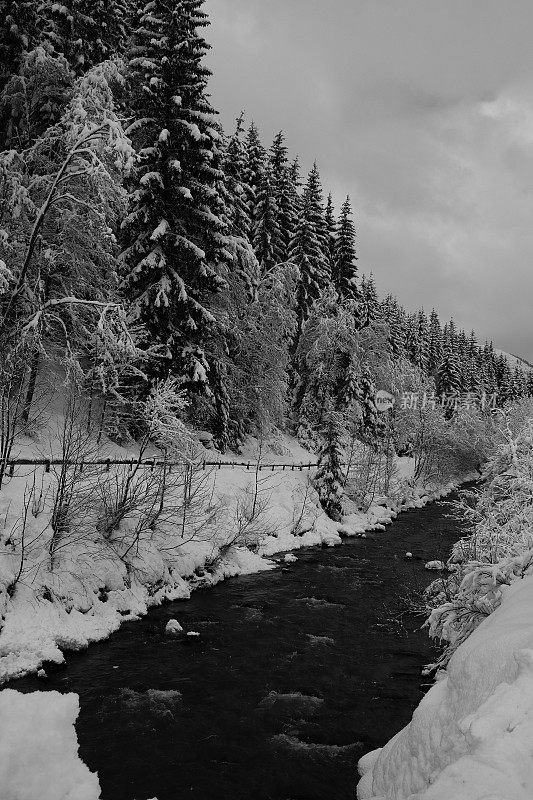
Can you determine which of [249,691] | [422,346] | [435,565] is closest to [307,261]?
[435,565]

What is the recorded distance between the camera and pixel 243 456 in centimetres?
3070

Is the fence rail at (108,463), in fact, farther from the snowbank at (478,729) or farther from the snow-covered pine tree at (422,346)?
the snow-covered pine tree at (422,346)

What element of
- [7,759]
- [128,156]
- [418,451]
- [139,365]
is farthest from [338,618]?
[418,451]

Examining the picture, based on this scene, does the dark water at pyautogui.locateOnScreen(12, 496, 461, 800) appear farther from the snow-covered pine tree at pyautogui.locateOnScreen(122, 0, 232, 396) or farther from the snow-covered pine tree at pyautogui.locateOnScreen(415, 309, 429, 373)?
the snow-covered pine tree at pyautogui.locateOnScreen(415, 309, 429, 373)

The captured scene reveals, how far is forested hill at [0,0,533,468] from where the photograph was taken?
46.5 feet

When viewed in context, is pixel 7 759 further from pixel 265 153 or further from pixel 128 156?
pixel 265 153

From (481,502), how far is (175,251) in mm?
15670

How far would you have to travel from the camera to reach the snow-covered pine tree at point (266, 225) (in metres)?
36.6

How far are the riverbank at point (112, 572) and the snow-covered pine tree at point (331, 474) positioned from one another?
317 centimetres

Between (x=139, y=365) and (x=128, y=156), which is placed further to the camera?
(x=139, y=365)

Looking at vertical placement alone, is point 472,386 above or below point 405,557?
above

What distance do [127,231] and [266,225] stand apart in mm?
17585

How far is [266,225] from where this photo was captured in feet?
121

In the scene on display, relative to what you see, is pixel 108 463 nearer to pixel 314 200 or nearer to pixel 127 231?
pixel 127 231
